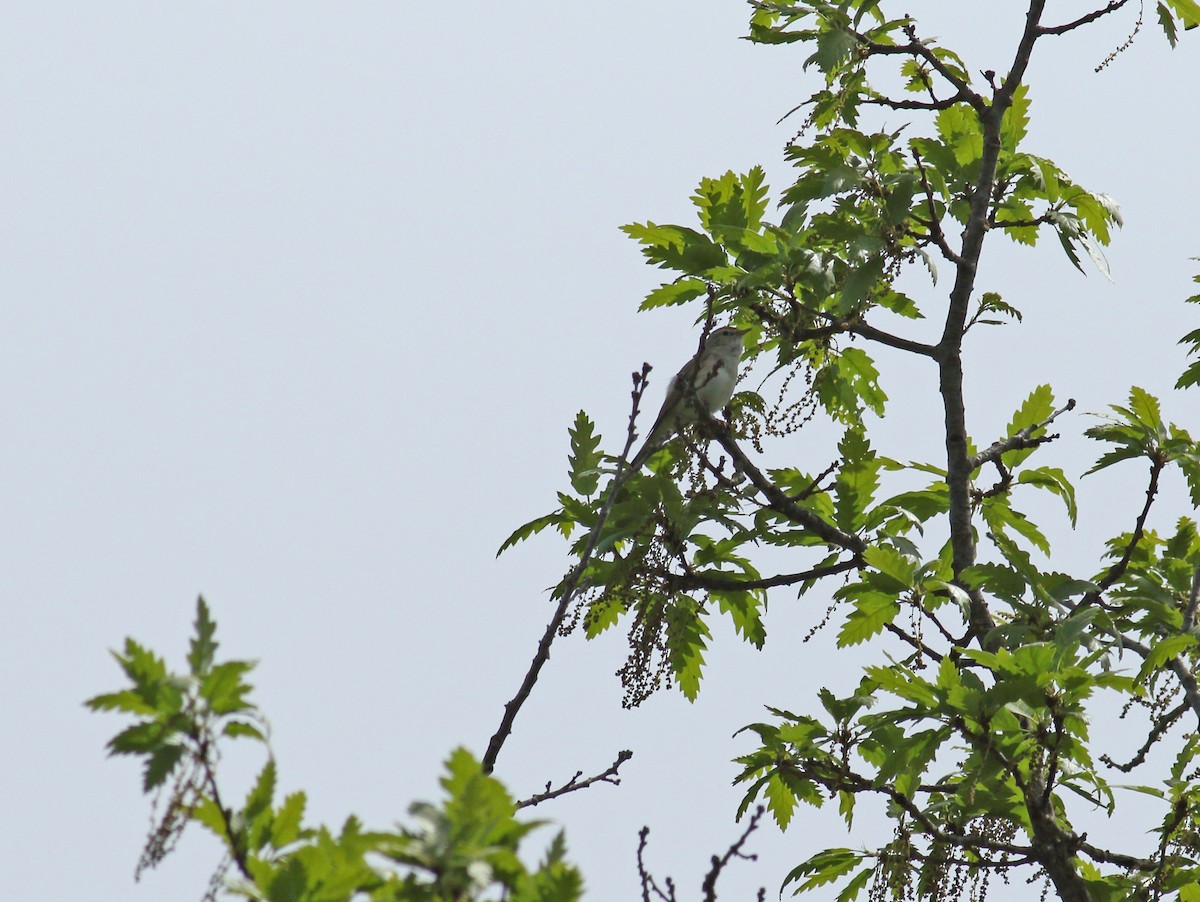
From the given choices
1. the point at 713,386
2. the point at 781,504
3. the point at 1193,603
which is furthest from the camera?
the point at 713,386

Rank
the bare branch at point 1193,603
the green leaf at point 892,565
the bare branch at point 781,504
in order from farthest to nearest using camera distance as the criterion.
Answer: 1. the bare branch at point 781,504
2. the bare branch at point 1193,603
3. the green leaf at point 892,565

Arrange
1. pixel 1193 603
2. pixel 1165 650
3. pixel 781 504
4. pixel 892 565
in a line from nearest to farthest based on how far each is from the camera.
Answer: pixel 1165 650 → pixel 892 565 → pixel 1193 603 → pixel 781 504

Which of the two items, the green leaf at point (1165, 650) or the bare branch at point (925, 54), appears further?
the bare branch at point (925, 54)

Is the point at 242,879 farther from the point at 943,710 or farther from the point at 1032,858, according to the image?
the point at 1032,858

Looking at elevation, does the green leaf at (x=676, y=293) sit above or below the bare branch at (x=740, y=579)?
above

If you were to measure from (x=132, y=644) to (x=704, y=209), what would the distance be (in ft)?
Result: 15.0

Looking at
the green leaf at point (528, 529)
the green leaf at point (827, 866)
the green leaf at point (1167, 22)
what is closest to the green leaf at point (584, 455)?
the green leaf at point (528, 529)

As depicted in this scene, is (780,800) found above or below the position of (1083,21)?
below

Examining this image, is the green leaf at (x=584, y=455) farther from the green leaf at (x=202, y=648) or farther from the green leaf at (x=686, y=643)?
the green leaf at (x=202, y=648)

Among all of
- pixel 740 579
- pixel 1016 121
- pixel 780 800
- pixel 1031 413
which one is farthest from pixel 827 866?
pixel 1016 121

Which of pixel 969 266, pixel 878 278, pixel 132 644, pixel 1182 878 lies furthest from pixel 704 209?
pixel 132 644

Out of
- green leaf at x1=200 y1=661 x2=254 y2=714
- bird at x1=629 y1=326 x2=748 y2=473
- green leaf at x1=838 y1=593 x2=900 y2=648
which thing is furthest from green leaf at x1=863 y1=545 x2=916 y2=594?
green leaf at x1=200 y1=661 x2=254 y2=714

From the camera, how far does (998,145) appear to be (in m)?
6.62

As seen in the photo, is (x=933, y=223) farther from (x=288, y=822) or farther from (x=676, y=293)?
(x=288, y=822)
